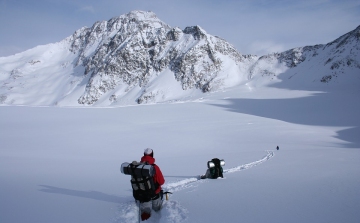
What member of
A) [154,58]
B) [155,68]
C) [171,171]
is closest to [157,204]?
[171,171]

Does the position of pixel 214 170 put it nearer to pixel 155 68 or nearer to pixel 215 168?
pixel 215 168

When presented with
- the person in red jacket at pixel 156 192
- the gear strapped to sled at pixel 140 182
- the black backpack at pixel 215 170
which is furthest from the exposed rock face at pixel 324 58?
the gear strapped to sled at pixel 140 182

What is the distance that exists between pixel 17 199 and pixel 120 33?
13694 centimetres

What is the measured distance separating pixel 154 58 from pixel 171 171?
106 meters

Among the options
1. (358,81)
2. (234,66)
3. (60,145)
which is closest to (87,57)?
(234,66)

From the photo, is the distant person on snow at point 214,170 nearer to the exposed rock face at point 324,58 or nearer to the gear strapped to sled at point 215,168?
the gear strapped to sled at point 215,168

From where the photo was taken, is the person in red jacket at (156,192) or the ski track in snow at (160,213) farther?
the person in red jacket at (156,192)

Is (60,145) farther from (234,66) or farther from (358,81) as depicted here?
(234,66)

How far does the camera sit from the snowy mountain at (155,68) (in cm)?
7431

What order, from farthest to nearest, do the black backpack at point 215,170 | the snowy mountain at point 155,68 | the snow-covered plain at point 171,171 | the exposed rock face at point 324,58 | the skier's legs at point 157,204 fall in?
the snowy mountain at point 155,68
the exposed rock face at point 324,58
the black backpack at point 215,170
the skier's legs at point 157,204
the snow-covered plain at point 171,171

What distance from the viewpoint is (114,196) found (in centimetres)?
557

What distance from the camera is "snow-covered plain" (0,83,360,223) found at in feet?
14.0

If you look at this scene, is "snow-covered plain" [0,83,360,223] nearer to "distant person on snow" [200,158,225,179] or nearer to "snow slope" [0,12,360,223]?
"snow slope" [0,12,360,223]

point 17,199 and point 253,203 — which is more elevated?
point 17,199
